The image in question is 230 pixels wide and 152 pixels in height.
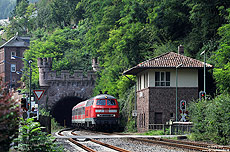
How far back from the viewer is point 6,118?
10961 mm

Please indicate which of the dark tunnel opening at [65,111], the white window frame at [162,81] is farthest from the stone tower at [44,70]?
the white window frame at [162,81]

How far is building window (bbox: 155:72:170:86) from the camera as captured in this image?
4375cm

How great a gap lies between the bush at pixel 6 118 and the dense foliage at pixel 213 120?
16.0 metres

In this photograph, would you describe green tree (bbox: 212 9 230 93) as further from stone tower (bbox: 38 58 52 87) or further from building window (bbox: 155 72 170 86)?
stone tower (bbox: 38 58 52 87)

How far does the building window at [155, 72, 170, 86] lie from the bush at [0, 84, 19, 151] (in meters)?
32.7

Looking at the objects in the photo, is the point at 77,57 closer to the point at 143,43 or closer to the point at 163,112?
the point at 143,43

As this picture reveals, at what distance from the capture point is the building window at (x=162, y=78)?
144 feet

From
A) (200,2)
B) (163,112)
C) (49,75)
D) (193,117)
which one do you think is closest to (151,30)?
(200,2)

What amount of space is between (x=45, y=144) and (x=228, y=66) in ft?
92.7

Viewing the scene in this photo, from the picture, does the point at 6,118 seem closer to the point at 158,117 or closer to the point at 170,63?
Result: the point at 170,63

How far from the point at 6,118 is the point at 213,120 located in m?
17.8

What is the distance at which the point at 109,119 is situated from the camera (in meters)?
44.1

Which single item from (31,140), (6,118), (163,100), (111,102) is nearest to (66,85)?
(111,102)

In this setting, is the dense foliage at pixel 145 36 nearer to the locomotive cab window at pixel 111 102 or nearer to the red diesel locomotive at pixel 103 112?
the locomotive cab window at pixel 111 102
